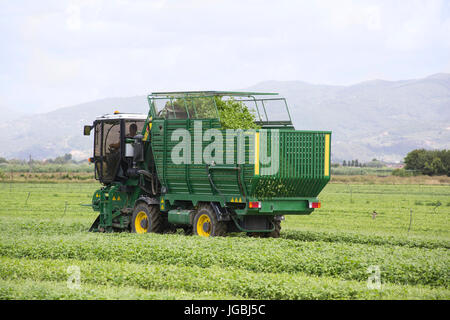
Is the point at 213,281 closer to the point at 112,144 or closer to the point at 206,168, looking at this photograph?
the point at 206,168

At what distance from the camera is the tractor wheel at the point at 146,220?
21.3 m

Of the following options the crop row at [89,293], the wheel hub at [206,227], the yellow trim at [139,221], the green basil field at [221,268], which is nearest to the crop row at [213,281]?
the green basil field at [221,268]

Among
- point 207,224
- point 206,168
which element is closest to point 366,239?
point 207,224

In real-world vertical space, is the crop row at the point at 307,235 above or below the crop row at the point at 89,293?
below

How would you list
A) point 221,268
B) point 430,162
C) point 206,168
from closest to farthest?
point 221,268
point 206,168
point 430,162

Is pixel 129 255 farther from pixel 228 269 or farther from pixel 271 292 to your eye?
pixel 271 292

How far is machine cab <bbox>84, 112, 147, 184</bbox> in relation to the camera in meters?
22.7

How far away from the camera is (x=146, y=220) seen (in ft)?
71.4

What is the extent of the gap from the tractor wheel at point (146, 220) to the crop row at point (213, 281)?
6576mm

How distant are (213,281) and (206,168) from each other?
7309 millimetres

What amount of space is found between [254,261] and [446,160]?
94809 mm

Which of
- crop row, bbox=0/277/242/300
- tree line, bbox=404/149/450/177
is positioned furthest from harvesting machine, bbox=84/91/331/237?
tree line, bbox=404/149/450/177

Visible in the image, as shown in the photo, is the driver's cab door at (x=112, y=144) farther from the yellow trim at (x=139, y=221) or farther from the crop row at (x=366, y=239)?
the crop row at (x=366, y=239)
